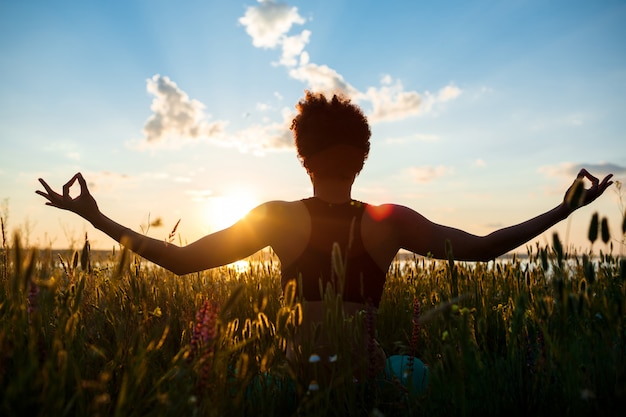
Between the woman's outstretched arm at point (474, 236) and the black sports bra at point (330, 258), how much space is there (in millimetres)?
311

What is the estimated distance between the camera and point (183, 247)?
10.1 feet

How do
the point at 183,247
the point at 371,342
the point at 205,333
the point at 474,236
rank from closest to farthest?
1. the point at 205,333
2. the point at 371,342
3. the point at 183,247
4. the point at 474,236

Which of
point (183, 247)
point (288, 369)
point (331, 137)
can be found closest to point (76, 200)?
point (183, 247)

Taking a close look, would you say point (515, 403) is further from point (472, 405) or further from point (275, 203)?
point (275, 203)

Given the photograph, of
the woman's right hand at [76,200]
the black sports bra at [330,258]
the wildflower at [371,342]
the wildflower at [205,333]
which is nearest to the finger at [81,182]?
the woman's right hand at [76,200]

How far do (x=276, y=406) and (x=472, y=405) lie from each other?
84 cm

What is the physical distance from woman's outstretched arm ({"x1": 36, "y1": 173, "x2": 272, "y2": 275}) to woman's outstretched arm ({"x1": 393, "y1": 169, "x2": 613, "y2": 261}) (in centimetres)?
92

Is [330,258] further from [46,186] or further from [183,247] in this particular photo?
[46,186]

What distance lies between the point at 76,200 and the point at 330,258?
5.15 feet

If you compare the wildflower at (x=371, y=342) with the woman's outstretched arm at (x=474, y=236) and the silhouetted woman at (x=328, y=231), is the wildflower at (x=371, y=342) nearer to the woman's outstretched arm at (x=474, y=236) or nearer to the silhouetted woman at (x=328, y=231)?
the silhouetted woman at (x=328, y=231)

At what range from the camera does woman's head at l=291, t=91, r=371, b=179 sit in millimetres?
3334

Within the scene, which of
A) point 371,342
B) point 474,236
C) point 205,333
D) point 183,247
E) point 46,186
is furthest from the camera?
point 474,236

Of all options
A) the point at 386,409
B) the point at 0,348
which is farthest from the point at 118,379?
the point at 386,409

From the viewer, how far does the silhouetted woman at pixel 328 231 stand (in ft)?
10.0
